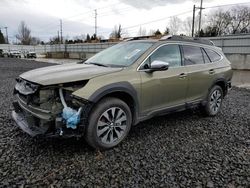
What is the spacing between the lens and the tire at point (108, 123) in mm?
3146

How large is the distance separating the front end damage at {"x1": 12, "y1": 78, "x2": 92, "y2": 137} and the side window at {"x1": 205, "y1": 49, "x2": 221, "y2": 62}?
3.26m

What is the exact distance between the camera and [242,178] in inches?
112

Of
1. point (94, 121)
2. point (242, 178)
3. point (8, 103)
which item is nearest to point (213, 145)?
point (242, 178)

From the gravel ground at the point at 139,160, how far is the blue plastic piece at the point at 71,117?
1.66ft

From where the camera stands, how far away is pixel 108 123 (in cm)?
335

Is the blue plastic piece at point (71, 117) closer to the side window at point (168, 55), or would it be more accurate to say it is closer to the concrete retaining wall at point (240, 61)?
the side window at point (168, 55)

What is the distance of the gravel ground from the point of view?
269 centimetres

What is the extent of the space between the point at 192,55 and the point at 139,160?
2556 millimetres

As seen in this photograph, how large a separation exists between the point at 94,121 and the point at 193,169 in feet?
4.72

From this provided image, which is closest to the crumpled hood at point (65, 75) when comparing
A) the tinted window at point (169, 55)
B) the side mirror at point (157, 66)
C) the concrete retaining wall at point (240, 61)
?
the side mirror at point (157, 66)

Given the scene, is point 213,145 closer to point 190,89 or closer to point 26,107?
point 190,89

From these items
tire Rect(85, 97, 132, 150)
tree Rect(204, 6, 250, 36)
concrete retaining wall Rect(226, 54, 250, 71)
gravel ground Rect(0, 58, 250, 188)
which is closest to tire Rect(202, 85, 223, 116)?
gravel ground Rect(0, 58, 250, 188)

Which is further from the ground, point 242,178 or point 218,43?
point 218,43

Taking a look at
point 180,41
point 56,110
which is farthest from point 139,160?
point 180,41
